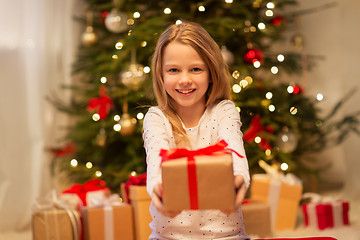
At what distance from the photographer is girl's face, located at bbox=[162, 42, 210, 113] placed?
1284mm

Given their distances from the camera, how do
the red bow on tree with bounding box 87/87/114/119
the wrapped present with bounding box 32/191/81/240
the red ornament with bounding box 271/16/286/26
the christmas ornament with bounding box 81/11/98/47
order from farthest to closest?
the christmas ornament with bounding box 81/11/98/47, the red ornament with bounding box 271/16/286/26, the red bow on tree with bounding box 87/87/114/119, the wrapped present with bounding box 32/191/81/240

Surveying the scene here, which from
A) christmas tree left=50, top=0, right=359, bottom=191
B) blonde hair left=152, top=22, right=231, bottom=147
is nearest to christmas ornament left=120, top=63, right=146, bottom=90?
christmas tree left=50, top=0, right=359, bottom=191

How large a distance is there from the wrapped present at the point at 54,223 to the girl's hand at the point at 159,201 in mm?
853

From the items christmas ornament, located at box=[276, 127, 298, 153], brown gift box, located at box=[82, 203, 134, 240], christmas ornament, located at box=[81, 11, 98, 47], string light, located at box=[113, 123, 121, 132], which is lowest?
brown gift box, located at box=[82, 203, 134, 240]

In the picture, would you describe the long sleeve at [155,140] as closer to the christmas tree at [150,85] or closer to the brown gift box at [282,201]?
the christmas tree at [150,85]

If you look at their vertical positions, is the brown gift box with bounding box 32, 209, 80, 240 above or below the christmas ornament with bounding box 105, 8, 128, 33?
below

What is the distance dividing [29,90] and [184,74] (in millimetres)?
→ 2064

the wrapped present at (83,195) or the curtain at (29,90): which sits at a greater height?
the curtain at (29,90)

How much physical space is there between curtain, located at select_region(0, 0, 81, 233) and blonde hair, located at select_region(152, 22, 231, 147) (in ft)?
5.88

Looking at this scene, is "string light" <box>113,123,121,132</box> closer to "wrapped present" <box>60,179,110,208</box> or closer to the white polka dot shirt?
"wrapped present" <box>60,179,110,208</box>

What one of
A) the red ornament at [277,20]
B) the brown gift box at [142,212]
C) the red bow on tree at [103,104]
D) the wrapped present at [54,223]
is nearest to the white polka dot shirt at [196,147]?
the brown gift box at [142,212]

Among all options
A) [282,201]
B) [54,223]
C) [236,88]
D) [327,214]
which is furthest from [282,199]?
[54,223]

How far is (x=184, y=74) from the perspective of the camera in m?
1.29

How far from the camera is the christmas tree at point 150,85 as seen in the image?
256cm
